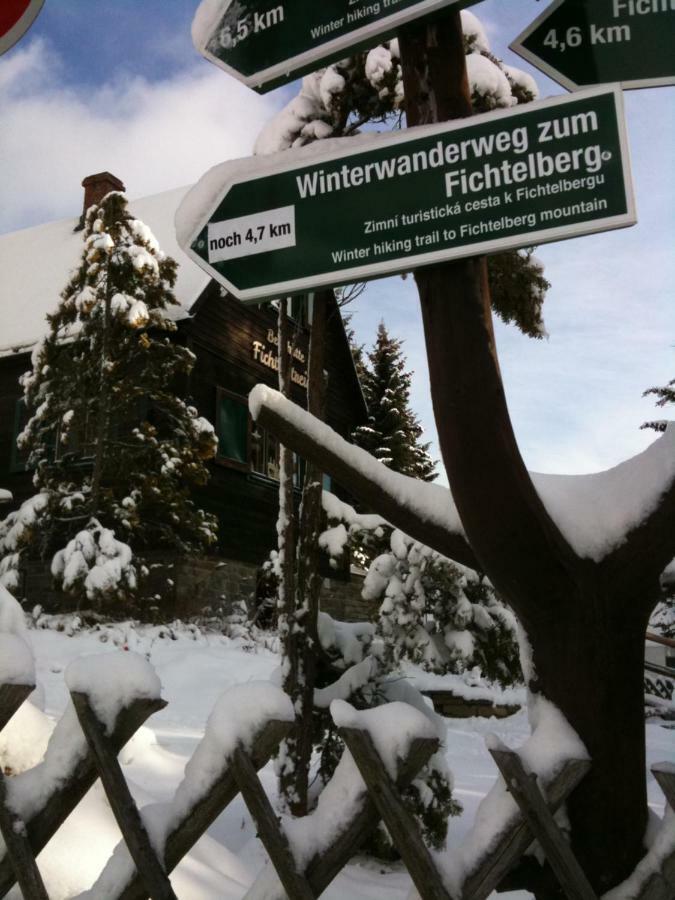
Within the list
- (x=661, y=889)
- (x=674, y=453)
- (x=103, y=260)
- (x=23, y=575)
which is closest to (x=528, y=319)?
(x=674, y=453)

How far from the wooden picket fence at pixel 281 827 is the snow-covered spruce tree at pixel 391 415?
2297 centimetres

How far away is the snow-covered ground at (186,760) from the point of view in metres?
3.02

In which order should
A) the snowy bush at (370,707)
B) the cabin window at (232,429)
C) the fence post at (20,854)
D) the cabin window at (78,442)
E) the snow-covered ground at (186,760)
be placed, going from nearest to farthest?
the fence post at (20,854) < the snow-covered ground at (186,760) < the snowy bush at (370,707) < the cabin window at (78,442) < the cabin window at (232,429)

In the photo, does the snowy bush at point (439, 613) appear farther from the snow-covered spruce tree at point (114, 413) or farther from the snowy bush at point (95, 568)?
the snow-covered spruce tree at point (114, 413)

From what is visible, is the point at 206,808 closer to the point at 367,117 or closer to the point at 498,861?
the point at 498,861

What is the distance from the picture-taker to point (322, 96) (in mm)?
6227

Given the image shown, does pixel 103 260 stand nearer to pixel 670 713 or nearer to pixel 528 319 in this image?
pixel 528 319

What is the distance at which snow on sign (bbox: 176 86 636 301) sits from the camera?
2043mm

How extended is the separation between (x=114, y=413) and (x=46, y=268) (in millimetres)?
6341

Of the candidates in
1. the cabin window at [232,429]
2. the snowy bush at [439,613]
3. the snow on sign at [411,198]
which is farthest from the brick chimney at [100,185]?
the snow on sign at [411,198]

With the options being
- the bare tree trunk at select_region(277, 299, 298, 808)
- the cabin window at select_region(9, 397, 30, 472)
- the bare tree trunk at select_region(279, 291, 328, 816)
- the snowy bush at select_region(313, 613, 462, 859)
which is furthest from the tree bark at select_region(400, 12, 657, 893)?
the cabin window at select_region(9, 397, 30, 472)

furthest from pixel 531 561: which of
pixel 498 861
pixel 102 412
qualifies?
pixel 102 412

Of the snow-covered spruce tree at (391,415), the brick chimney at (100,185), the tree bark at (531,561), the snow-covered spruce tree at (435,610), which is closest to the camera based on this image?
the tree bark at (531,561)

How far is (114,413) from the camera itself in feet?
48.1
